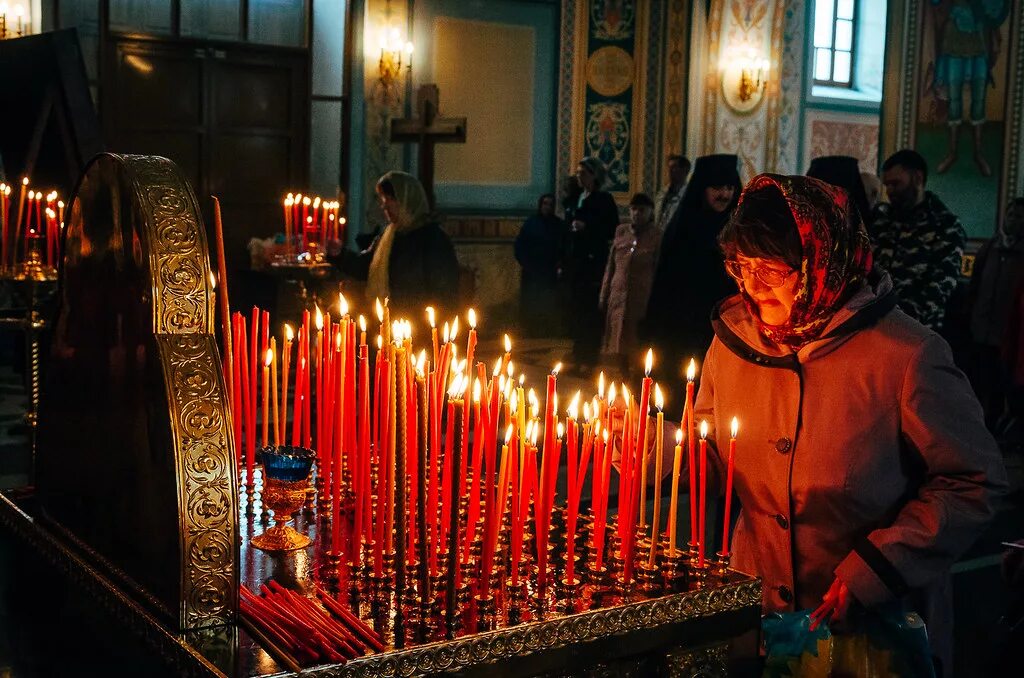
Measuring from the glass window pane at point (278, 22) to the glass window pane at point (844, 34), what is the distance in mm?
7535

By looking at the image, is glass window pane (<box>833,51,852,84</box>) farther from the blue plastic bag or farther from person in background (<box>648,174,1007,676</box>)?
the blue plastic bag

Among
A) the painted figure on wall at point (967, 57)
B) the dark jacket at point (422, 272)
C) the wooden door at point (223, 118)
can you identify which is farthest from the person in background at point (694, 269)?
the wooden door at point (223, 118)

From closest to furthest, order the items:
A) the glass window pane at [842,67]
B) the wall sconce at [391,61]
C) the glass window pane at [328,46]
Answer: the glass window pane at [328,46]
the wall sconce at [391,61]
the glass window pane at [842,67]

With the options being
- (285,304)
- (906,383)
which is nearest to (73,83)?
(285,304)

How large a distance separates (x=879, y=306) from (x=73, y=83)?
5186 mm

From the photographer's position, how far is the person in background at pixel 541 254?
1146 cm

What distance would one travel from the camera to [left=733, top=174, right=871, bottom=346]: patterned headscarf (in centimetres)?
230

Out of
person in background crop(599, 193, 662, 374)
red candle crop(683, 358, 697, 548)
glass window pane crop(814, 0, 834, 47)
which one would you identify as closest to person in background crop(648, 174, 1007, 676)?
red candle crop(683, 358, 697, 548)

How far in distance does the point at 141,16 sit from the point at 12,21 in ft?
3.61

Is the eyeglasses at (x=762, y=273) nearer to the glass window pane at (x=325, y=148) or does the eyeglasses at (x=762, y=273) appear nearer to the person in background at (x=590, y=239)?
the person in background at (x=590, y=239)

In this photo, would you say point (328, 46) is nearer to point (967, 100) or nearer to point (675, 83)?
point (675, 83)

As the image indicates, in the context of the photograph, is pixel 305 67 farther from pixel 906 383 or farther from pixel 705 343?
pixel 906 383

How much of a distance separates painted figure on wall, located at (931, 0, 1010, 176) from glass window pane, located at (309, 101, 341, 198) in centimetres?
534

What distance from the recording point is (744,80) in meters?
13.6
